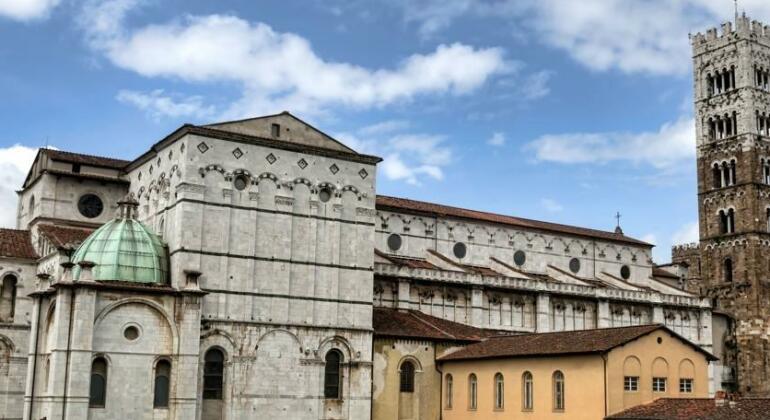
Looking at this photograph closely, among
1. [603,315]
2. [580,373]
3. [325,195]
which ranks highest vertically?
[325,195]

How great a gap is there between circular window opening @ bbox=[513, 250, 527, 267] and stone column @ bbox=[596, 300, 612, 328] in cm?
606

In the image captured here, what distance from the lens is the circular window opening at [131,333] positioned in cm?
4028

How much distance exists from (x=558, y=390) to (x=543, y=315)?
18.6 m

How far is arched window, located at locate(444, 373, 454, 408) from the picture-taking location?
48.8m

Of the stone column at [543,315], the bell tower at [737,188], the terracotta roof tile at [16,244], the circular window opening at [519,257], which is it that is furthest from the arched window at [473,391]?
the bell tower at [737,188]

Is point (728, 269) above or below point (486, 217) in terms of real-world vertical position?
below

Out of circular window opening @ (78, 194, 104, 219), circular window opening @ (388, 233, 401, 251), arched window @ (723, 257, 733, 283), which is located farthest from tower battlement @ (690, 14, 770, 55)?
circular window opening @ (78, 194, 104, 219)

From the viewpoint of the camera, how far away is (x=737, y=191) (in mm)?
76062

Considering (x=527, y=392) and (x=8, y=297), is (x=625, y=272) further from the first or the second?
(x=8, y=297)

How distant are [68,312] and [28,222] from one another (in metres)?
15.9

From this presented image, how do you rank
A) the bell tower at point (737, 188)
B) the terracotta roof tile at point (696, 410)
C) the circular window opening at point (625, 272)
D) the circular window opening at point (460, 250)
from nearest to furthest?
the terracotta roof tile at point (696, 410) → the circular window opening at point (460, 250) → the circular window opening at point (625, 272) → the bell tower at point (737, 188)

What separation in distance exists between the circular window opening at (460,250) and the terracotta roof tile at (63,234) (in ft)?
79.8

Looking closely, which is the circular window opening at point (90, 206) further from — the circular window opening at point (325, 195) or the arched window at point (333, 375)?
the arched window at point (333, 375)

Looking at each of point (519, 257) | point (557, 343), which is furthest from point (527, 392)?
point (519, 257)
